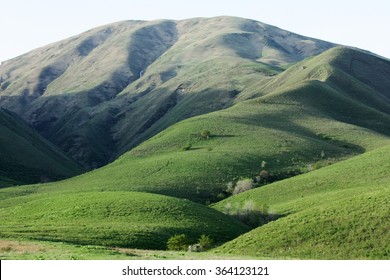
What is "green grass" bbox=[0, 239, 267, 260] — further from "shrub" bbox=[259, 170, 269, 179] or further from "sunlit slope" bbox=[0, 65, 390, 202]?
"shrub" bbox=[259, 170, 269, 179]

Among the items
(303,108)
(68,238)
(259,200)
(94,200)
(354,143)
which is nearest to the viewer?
(68,238)


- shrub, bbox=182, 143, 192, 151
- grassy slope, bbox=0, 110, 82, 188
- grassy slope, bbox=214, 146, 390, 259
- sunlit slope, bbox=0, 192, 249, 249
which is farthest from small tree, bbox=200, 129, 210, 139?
grassy slope, bbox=214, 146, 390, 259

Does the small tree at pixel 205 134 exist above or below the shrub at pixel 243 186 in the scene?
above

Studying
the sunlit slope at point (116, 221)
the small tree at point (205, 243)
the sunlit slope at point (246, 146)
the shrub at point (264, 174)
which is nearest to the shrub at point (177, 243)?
the small tree at point (205, 243)

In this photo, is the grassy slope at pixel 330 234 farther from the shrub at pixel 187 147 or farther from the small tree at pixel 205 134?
the small tree at pixel 205 134

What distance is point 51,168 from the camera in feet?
618

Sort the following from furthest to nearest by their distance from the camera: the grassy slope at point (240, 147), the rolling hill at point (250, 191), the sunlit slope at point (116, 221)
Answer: the grassy slope at point (240, 147) < the sunlit slope at point (116, 221) < the rolling hill at point (250, 191)

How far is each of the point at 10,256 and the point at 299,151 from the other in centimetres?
10096

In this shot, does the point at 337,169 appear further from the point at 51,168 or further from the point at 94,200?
the point at 51,168

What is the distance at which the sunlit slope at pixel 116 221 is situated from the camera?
63812 millimetres

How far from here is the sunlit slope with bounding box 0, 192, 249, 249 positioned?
6381cm

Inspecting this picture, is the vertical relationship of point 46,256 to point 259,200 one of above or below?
above

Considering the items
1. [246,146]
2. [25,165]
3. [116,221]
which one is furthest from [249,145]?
[25,165]
